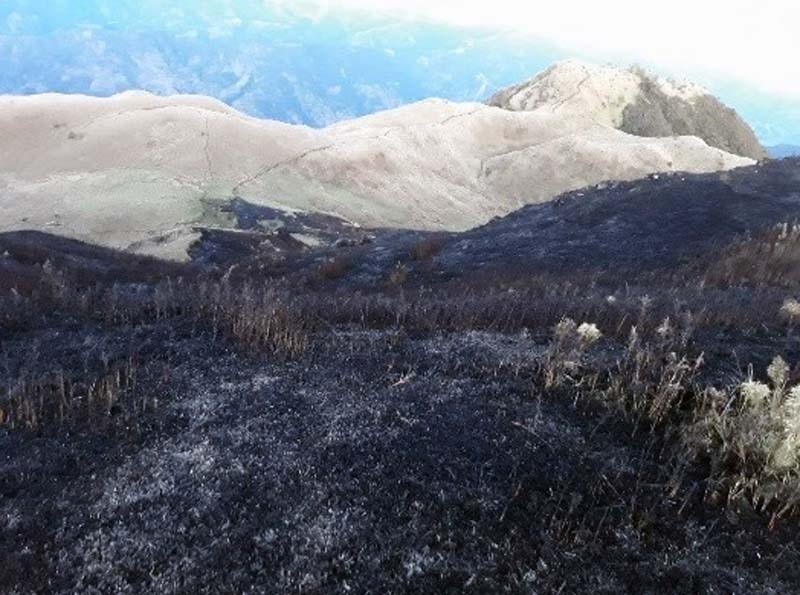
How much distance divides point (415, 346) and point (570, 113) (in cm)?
8094

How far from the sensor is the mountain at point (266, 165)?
42.0 m

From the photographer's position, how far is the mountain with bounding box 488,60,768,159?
315 ft

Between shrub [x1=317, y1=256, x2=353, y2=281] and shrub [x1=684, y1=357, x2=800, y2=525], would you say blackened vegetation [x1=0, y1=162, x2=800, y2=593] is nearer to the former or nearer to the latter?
shrub [x1=684, y1=357, x2=800, y2=525]

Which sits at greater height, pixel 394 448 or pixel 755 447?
pixel 755 447

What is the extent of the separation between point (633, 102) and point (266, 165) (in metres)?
67.9

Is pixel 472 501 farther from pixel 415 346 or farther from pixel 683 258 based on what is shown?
pixel 683 258

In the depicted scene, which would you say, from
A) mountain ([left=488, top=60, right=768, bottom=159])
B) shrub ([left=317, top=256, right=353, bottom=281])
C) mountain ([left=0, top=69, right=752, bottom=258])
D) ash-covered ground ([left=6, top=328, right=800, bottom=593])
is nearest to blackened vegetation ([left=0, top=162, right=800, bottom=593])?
ash-covered ground ([left=6, top=328, right=800, bottom=593])

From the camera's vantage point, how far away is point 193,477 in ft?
22.0

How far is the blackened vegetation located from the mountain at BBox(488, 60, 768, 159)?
8427 centimetres

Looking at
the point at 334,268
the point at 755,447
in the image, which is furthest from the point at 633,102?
the point at 755,447

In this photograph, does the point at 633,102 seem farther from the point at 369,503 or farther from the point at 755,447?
the point at 369,503

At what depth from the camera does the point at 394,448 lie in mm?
7129

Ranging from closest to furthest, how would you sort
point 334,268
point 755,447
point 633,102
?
point 755,447 → point 334,268 → point 633,102

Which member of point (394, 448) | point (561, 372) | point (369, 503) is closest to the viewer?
point (369, 503)
